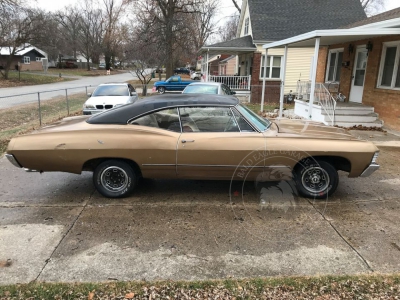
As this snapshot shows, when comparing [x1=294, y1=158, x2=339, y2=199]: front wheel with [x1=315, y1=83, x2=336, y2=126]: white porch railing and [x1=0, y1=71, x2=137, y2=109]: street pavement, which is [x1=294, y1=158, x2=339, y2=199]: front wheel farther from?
[x1=0, y1=71, x2=137, y2=109]: street pavement

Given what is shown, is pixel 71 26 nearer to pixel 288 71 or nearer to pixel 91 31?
pixel 91 31

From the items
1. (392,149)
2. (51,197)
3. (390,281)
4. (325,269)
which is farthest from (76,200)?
(392,149)

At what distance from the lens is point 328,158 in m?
4.49

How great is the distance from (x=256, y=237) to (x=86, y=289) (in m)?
1.83

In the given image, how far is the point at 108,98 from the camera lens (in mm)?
11805

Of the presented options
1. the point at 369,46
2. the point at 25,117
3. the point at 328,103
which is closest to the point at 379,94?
the point at 328,103

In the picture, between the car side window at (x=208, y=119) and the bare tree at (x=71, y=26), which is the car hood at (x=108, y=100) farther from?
the bare tree at (x=71, y=26)

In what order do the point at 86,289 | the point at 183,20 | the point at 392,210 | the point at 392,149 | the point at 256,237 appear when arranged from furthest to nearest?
the point at 183,20 → the point at 392,149 → the point at 392,210 → the point at 256,237 → the point at 86,289

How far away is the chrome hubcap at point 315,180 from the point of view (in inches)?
176

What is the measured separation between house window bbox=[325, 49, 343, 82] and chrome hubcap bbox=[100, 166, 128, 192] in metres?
12.5

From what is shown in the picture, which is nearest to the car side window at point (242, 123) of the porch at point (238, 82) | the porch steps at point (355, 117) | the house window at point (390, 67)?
the porch steps at point (355, 117)

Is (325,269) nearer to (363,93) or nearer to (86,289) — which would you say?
(86,289)

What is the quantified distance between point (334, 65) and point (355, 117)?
4818mm

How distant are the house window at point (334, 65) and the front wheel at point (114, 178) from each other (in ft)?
41.0
